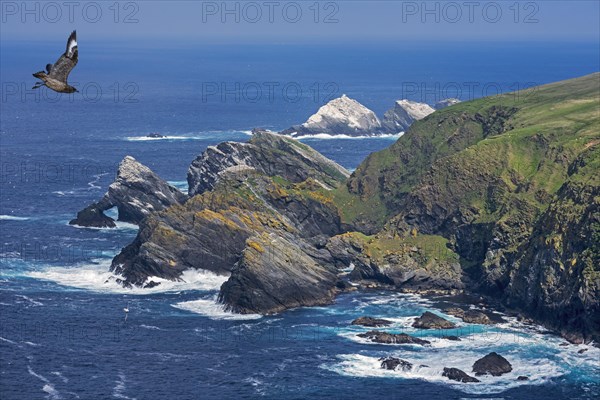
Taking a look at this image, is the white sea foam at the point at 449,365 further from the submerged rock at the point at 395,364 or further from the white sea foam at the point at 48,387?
the white sea foam at the point at 48,387

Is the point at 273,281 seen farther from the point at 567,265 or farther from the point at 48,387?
the point at 48,387

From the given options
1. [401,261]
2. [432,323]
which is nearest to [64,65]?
[432,323]

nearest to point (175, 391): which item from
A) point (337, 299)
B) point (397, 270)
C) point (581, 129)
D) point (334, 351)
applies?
point (334, 351)

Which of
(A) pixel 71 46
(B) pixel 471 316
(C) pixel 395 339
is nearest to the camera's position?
(A) pixel 71 46

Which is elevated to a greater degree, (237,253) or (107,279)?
(237,253)

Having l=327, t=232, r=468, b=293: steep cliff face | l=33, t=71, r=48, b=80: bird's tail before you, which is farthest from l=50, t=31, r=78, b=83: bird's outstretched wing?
l=327, t=232, r=468, b=293: steep cliff face

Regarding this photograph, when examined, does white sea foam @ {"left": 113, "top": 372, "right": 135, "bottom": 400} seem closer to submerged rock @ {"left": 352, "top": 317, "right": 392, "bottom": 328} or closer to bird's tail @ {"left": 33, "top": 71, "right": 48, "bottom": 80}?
submerged rock @ {"left": 352, "top": 317, "right": 392, "bottom": 328}
